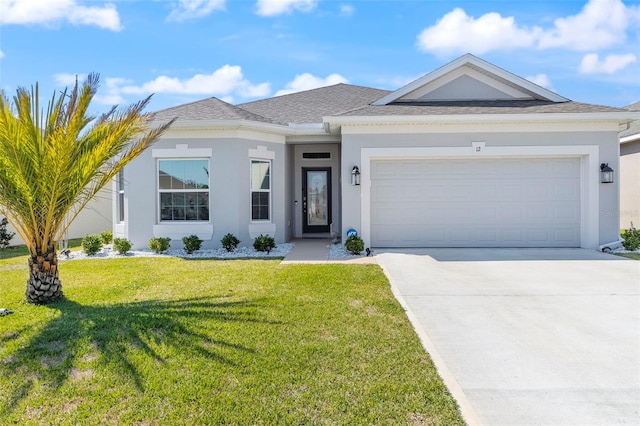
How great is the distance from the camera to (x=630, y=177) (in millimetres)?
14281

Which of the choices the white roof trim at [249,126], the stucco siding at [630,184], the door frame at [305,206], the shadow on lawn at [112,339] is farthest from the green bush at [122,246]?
the stucco siding at [630,184]

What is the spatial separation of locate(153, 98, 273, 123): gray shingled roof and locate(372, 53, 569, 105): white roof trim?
12.4ft

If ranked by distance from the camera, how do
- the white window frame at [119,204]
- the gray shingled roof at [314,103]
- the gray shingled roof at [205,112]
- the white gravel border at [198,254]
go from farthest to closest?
the gray shingled roof at [314,103] < the white window frame at [119,204] < the gray shingled roof at [205,112] < the white gravel border at [198,254]

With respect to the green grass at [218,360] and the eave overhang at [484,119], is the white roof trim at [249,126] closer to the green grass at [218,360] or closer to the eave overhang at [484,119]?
the eave overhang at [484,119]

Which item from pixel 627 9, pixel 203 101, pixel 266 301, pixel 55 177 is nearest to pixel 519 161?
pixel 627 9

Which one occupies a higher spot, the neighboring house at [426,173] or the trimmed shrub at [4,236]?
the neighboring house at [426,173]

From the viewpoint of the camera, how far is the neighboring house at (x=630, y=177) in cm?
1386

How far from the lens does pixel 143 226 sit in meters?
10.4

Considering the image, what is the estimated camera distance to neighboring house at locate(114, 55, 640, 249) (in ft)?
31.9

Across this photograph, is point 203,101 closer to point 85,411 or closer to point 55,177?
point 55,177

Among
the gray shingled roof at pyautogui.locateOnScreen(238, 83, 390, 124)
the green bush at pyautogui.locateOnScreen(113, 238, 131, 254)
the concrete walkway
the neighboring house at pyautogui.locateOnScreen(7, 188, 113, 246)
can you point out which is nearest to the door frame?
the concrete walkway

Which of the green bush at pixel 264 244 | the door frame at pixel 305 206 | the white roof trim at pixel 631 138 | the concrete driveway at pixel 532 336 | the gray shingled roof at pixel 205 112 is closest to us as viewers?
the concrete driveway at pixel 532 336

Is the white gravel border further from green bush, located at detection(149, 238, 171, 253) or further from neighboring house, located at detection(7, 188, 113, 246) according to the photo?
neighboring house, located at detection(7, 188, 113, 246)

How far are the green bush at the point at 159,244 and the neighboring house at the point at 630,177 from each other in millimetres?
15979
